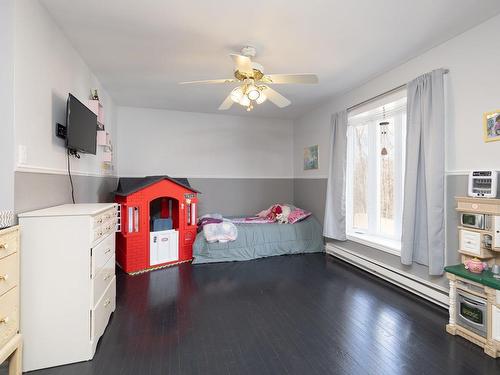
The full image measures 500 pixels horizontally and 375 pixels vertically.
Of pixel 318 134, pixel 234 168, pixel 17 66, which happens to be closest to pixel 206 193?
pixel 234 168

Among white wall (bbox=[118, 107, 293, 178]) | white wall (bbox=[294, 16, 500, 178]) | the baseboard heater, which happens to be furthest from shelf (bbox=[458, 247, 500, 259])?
white wall (bbox=[118, 107, 293, 178])

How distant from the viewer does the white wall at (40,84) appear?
164 cm

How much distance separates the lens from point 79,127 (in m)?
2.31

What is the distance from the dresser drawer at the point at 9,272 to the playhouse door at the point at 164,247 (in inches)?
80.1

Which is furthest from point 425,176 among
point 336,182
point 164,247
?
point 164,247

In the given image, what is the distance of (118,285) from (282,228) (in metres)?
2.42

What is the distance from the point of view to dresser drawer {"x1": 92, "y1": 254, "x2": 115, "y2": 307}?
5.89ft

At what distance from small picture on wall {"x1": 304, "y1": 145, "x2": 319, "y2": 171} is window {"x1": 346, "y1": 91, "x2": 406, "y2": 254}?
2.81 feet

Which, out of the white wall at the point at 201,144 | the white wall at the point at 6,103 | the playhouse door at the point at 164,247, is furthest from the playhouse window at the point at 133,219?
the white wall at the point at 6,103

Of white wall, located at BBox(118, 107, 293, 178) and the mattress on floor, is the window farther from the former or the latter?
white wall, located at BBox(118, 107, 293, 178)

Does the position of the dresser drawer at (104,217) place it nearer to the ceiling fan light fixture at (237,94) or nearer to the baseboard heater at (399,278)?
the ceiling fan light fixture at (237,94)

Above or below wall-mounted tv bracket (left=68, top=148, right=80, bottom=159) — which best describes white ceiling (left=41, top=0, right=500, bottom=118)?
above

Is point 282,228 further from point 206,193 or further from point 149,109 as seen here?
point 149,109

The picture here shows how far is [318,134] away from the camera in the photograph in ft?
15.1
